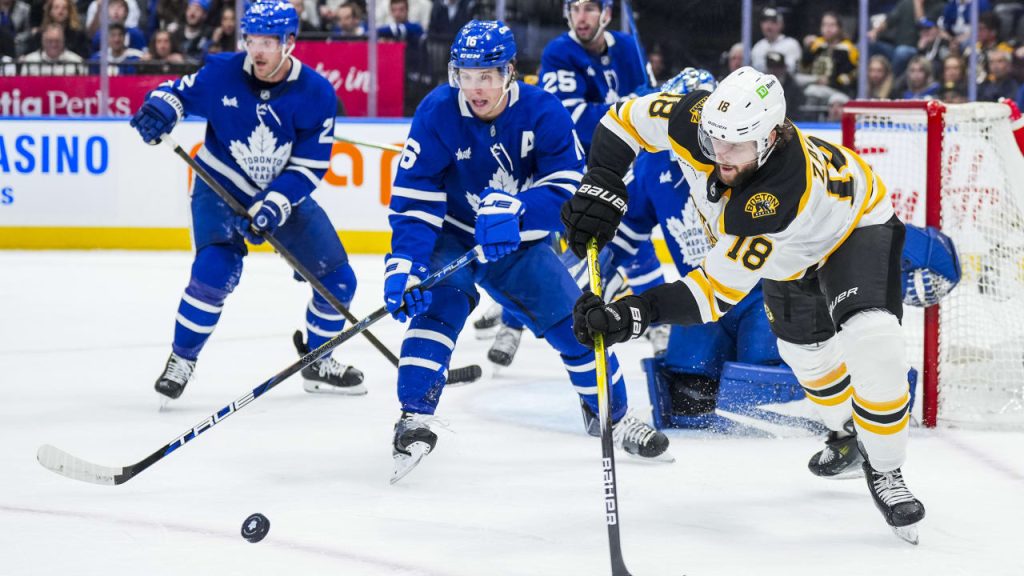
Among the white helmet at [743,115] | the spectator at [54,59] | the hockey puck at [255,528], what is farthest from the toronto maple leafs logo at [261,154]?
the spectator at [54,59]

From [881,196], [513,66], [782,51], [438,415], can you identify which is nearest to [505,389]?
[438,415]

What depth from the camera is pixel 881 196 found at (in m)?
2.84

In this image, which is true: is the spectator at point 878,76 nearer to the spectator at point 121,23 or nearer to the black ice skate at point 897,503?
the spectator at point 121,23

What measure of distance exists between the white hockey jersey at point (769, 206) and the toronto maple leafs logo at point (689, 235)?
2.58 feet

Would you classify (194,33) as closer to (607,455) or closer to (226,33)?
(226,33)

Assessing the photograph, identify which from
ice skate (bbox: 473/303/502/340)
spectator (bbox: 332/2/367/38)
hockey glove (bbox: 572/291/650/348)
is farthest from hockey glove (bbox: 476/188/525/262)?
spectator (bbox: 332/2/367/38)

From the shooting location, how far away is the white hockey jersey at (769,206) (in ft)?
8.35

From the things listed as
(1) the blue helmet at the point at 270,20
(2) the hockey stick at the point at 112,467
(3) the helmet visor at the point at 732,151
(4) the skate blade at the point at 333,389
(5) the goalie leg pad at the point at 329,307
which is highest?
(1) the blue helmet at the point at 270,20

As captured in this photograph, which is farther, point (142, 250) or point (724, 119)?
point (142, 250)

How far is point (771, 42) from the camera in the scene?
7.23 meters

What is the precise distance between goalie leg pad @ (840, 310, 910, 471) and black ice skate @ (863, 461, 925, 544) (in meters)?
0.05

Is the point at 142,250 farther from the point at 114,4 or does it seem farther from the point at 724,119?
the point at 724,119

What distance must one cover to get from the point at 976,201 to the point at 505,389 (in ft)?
4.94

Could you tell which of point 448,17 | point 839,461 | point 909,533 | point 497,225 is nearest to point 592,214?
point 497,225
